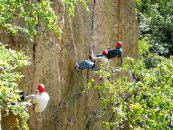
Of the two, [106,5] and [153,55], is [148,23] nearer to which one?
[153,55]

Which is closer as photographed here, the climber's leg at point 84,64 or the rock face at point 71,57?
the rock face at point 71,57

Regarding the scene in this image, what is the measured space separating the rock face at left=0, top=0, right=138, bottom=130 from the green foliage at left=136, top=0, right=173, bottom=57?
669cm

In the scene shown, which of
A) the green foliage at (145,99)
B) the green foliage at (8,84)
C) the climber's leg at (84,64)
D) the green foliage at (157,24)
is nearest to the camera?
the green foliage at (8,84)

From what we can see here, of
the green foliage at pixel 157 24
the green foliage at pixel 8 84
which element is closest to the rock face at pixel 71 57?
the green foliage at pixel 8 84

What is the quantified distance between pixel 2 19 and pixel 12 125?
358 cm

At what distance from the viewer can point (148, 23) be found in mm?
21625

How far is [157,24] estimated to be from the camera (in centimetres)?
2203

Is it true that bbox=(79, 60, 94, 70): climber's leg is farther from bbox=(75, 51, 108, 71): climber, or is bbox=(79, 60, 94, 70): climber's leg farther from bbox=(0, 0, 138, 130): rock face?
bbox=(0, 0, 138, 130): rock face

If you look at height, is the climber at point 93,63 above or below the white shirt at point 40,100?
above

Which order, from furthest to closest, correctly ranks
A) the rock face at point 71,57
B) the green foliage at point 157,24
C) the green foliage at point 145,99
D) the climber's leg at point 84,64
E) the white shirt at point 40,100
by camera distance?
the green foliage at point 157,24 < the climber's leg at point 84,64 < the rock face at point 71,57 < the white shirt at point 40,100 < the green foliage at point 145,99

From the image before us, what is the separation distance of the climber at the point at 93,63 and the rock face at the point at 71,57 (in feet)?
0.73

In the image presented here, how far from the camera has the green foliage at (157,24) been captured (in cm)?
2122

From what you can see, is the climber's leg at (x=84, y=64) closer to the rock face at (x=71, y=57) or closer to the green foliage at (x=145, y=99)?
the rock face at (x=71, y=57)

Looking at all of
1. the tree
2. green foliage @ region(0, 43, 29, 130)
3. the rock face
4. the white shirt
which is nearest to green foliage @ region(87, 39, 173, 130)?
the rock face
